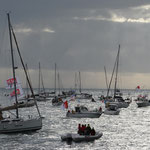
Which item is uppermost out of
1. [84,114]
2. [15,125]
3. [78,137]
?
[15,125]

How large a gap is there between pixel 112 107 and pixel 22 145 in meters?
51.1

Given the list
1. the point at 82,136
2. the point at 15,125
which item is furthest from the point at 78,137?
the point at 15,125

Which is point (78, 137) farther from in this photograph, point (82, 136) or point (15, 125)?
point (15, 125)

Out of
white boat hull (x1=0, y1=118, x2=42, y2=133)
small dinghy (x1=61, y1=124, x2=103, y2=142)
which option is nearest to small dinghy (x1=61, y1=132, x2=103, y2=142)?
small dinghy (x1=61, y1=124, x2=103, y2=142)

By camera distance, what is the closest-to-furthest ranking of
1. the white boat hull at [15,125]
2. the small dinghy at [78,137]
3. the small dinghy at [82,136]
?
1. the small dinghy at [78,137]
2. the small dinghy at [82,136]
3. the white boat hull at [15,125]

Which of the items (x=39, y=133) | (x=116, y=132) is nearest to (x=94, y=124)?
(x=116, y=132)

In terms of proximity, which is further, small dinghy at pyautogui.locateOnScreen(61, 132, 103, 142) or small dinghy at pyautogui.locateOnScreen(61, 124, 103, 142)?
small dinghy at pyautogui.locateOnScreen(61, 124, 103, 142)

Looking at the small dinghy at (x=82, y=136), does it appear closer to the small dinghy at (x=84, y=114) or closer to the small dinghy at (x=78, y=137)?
the small dinghy at (x=78, y=137)

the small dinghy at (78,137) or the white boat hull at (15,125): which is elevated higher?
the white boat hull at (15,125)

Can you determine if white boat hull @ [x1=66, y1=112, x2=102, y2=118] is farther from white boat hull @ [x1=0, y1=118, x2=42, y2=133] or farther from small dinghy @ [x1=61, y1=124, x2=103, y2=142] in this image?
small dinghy @ [x1=61, y1=124, x2=103, y2=142]

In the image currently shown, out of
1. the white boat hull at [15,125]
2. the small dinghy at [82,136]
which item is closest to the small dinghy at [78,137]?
the small dinghy at [82,136]

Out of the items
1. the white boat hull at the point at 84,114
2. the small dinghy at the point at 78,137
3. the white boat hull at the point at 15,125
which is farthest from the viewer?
the white boat hull at the point at 84,114

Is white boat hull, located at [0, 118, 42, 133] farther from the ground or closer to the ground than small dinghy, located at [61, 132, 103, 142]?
farther from the ground

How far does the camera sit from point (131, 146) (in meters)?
46.0
